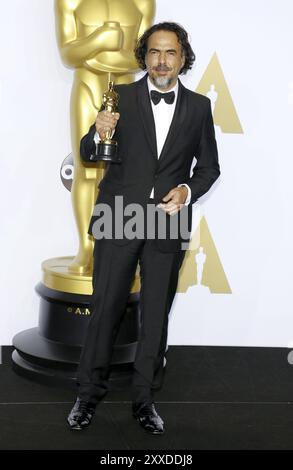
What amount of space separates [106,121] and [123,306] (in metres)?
0.79

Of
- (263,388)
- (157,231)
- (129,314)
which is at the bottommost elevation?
(263,388)

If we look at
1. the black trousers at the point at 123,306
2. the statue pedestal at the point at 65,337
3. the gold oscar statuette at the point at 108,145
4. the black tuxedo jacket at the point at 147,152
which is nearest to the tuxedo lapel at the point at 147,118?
the black tuxedo jacket at the point at 147,152

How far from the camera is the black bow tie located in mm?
3043

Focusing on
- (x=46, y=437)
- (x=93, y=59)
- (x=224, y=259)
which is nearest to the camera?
(x=46, y=437)

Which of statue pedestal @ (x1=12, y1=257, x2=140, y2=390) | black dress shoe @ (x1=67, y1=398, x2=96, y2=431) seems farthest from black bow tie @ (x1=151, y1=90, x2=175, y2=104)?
black dress shoe @ (x1=67, y1=398, x2=96, y2=431)

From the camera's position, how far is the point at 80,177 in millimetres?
3842

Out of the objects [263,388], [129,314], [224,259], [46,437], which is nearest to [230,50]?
[224,259]

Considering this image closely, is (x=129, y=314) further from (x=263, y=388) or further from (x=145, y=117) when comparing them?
(x=145, y=117)

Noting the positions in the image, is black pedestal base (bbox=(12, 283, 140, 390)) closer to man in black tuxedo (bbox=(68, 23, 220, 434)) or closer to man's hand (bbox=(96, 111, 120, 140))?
man in black tuxedo (bbox=(68, 23, 220, 434))

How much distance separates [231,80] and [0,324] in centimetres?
191

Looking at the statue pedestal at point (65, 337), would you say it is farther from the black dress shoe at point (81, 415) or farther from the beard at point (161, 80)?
the beard at point (161, 80)

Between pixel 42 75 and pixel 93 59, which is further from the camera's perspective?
pixel 42 75

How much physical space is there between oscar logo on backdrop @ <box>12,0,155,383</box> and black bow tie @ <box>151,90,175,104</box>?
2.36ft

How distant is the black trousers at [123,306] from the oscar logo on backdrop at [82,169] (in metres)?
0.51
